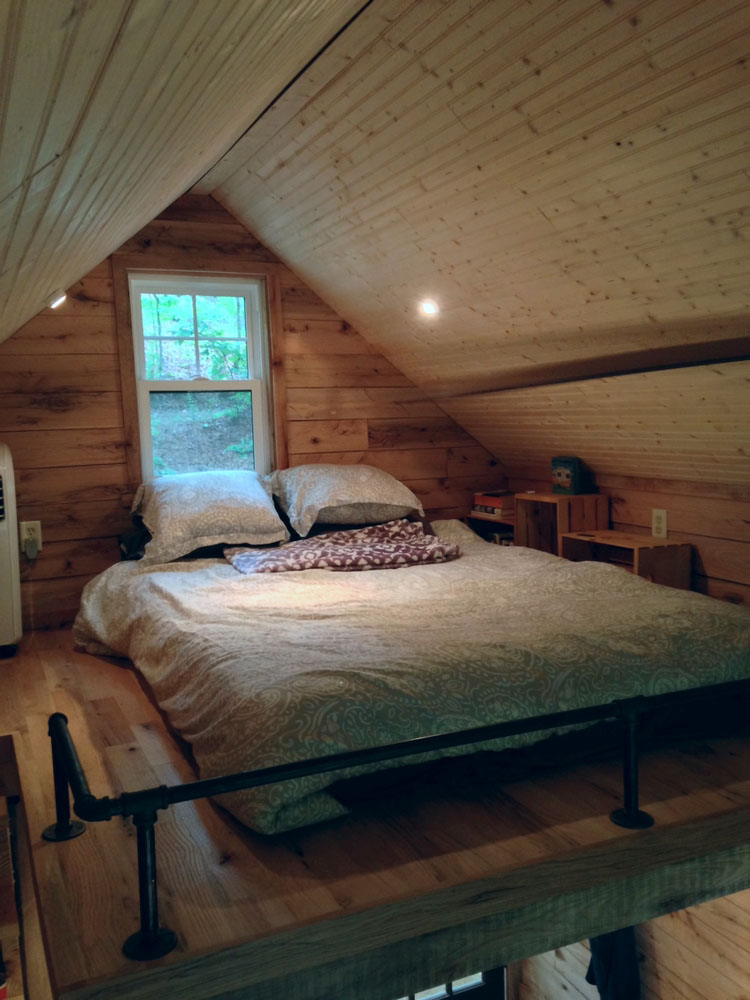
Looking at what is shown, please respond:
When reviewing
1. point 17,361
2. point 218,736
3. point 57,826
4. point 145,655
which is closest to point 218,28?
point 218,736

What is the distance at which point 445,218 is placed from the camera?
3.05 meters

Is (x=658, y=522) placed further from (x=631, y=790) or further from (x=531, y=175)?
(x=631, y=790)

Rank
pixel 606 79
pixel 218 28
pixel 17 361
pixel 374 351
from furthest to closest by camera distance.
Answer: pixel 374 351
pixel 17 361
pixel 606 79
pixel 218 28

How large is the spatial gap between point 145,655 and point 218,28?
7.07 ft

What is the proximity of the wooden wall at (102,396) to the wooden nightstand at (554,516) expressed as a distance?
98 cm

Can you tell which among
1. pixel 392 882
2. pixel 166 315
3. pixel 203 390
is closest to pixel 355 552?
pixel 203 390

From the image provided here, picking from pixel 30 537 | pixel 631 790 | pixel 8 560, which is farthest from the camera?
pixel 30 537

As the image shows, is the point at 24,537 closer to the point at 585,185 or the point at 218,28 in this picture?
the point at 585,185

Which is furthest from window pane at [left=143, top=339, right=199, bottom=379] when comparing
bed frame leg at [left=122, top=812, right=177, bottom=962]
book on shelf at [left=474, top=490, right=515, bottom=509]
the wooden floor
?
bed frame leg at [left=122, top=812, right=177, bottom=962]

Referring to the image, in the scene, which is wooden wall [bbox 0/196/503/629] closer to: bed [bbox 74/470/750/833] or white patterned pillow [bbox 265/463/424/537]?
white patterned pillow [bbox 265/463/424/537]

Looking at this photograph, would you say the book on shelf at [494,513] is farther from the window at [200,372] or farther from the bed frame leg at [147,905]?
the bed frame leg at [147,905]

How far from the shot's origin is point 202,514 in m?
3.75

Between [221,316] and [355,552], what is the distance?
5.06 feet

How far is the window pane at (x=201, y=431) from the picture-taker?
4227 millimetres
